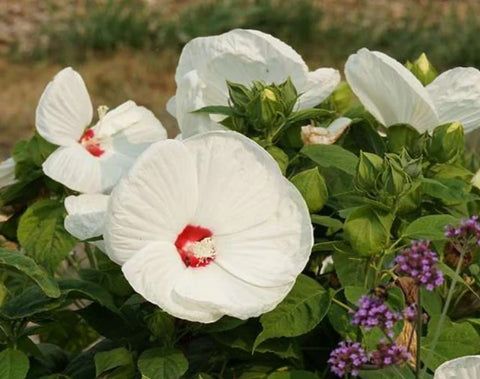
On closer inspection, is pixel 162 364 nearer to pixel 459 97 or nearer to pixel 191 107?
pixel 191 107

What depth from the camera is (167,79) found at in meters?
7.61

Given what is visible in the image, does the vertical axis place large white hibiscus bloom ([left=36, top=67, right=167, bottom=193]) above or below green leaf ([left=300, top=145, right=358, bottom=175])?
below

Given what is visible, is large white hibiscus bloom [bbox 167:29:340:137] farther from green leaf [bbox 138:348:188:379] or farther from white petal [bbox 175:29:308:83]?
green leaf [bbox 138:348:188:379]

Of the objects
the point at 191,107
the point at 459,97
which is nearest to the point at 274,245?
the point at 191,107

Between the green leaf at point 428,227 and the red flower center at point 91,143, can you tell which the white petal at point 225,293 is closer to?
the green leaf at point 428,227

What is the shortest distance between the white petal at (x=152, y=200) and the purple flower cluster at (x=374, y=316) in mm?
333

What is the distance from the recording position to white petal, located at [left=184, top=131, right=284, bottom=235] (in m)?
1.80

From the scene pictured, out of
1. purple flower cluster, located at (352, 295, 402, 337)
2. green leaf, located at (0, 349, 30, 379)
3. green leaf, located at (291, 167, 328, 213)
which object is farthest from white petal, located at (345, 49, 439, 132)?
green leaf, located at (0, 349, 30, 379)

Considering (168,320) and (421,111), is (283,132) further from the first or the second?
(168,320)

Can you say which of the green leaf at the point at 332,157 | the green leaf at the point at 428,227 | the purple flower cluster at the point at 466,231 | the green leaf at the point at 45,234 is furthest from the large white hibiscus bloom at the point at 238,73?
the purple flower cluster at the point at 466,231

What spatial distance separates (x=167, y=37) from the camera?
813 centimetres

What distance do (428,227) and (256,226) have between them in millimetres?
237

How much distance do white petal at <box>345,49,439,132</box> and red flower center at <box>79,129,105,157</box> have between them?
468 millimetres

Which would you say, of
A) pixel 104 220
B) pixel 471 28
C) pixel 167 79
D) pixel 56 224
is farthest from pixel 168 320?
pixel 471 28
